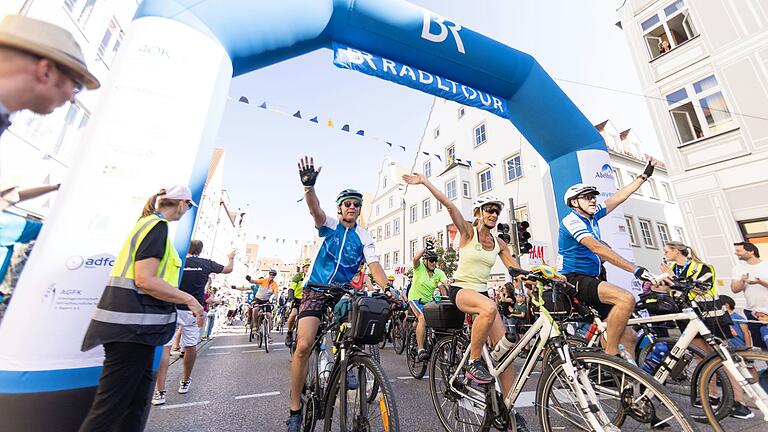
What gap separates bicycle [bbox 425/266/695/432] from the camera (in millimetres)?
1896

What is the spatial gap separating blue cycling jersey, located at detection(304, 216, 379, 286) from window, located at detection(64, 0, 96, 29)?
42.1 feet

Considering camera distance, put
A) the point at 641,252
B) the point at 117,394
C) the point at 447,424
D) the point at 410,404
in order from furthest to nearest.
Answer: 1. the point at 641,252
2. the point at 410,404
3. the point at 447,424
4. the point at 117,394

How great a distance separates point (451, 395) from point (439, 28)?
6.80 meters

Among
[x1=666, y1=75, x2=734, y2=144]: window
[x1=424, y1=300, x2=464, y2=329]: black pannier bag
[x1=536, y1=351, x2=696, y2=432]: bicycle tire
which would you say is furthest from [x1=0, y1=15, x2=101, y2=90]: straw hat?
[x1=666, y1=75, x2=734, y2=144]: window

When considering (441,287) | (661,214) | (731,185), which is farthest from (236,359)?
(661,214)

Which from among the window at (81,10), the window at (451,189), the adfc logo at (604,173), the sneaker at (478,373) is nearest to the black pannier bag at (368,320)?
the sneaker at (478,373)

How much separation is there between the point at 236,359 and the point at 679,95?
57.1 ft

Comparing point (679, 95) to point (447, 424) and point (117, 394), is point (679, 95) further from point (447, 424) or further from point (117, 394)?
point (117, 394)

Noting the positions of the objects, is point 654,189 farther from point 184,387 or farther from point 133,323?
point 133,323

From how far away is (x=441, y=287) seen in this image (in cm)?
816

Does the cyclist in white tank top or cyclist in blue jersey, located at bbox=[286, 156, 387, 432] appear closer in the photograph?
cyclist in blue jersey, located at bbox=[286, 156, 387, 432]

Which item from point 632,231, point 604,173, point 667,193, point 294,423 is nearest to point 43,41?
point 294,423

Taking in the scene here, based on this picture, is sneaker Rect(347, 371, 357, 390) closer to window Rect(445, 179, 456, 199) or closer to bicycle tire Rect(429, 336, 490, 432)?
bicycle tire Rect(429, 336, 490, 432)

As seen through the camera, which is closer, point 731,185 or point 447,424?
point 447,424
